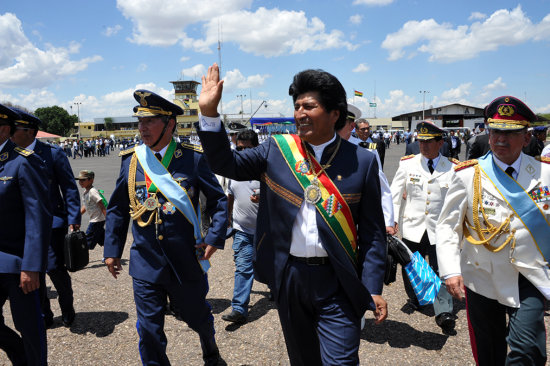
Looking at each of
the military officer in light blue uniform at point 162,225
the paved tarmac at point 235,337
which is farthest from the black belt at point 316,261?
the paved tarmac at point 235,337

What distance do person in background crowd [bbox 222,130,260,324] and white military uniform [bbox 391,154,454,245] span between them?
1.78m

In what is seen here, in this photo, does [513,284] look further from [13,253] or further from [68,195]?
[68,195]

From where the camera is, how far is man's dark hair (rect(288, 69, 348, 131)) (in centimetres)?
248

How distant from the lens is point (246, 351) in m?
4.18

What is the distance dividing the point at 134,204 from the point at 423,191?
3463 millimetres

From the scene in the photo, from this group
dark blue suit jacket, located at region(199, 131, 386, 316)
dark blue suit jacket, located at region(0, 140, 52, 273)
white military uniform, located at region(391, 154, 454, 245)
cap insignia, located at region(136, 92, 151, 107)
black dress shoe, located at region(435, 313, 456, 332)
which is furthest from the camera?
white military uniform, located at region(391, 154, 454, 245)

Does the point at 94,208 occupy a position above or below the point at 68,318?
above

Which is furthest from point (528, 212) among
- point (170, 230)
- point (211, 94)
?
point (170, 230)

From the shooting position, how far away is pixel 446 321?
4504mm

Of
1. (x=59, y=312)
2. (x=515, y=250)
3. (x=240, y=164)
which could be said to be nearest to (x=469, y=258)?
(x=515, y=250)

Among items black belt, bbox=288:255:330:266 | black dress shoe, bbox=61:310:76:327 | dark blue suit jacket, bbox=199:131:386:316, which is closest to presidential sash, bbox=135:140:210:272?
dark blue suit jacket, bbox=199:131:386:316

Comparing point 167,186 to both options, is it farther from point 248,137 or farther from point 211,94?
point 248,137

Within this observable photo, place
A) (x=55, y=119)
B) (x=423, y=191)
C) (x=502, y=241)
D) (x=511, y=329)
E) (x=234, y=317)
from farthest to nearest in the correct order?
(x=55, y=119), (x=423, y=191), (x=234, y=317), (x=502, y=241), (x=511, y=329)

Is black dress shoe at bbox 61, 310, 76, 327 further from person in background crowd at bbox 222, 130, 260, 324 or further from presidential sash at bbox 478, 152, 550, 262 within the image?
presidential sash at bbox 478, 152, 550, 262
